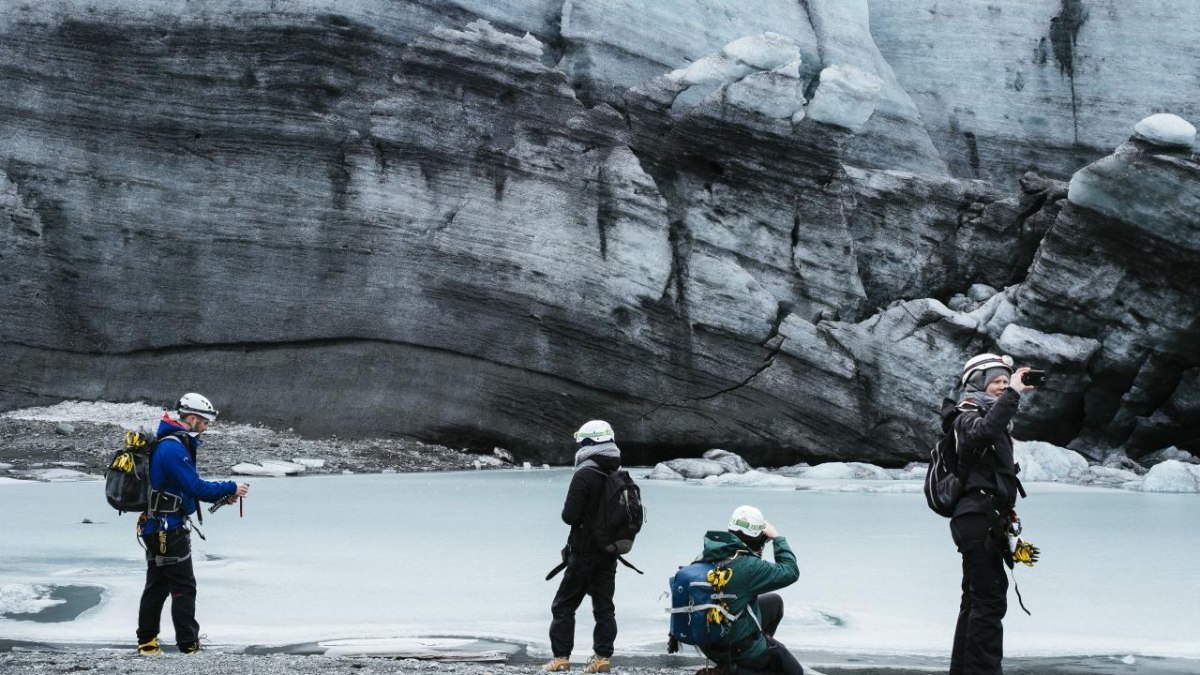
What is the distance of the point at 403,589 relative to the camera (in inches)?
285

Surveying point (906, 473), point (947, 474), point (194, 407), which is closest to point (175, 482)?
point (194, 407)

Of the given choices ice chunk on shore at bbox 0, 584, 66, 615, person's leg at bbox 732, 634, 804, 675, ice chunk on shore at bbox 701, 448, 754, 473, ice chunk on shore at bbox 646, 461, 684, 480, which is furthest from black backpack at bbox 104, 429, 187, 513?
ice chunk on shore at bbox 701, 448, 754, 473

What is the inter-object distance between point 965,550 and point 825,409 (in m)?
13.4

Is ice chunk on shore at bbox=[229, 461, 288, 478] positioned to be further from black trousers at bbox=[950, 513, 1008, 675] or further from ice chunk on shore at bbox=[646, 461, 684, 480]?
black trousers at bbox=[950, 513, 1008, 675]

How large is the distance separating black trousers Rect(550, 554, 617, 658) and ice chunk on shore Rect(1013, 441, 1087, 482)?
11.1m

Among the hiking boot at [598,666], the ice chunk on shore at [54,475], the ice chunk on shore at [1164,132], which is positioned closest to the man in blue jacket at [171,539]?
the hiking boot at [598,666]

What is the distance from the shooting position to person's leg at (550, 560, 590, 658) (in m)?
5.46

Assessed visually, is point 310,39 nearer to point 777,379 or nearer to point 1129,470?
point 777,379

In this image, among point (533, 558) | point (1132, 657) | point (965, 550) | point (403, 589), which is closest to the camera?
point (965, 550)

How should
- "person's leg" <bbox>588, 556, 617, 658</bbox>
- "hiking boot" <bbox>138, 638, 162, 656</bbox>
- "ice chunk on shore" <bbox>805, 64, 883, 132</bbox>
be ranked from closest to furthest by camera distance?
"person's leg" <bbox>588, 556, 617, 658</bbox> → "hiking boot" <bbox>138, 638, 162, 656</bbox> → "ice chunk on shore" <bbox>805, 64, 883, 132</bbox>

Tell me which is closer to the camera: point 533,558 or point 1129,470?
point 533,558

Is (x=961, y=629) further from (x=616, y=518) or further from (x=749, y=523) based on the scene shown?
(x=616, y=518)

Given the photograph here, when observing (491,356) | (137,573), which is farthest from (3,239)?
(137,573)

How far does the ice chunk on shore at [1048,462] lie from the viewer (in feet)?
51.0
